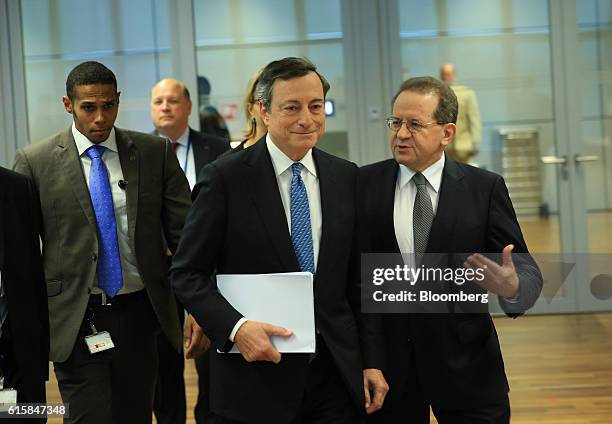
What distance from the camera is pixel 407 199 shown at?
9.68 feet

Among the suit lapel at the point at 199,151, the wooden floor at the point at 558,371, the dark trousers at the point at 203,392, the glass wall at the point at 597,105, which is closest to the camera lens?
the dark trousers at the point at 203,392

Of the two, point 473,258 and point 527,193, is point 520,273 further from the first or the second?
point 527,193

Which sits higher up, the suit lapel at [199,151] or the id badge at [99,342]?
the suit lapel at [199,151]

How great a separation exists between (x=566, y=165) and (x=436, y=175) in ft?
17.6

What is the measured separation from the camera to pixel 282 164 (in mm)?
2801

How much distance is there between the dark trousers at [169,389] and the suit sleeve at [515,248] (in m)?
2.21

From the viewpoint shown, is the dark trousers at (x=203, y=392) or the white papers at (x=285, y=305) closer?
the white papers at (x=285, y=305)


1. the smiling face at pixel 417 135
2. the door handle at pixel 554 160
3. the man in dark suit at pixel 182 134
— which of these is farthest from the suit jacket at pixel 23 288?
the door handle at pixel 554 160

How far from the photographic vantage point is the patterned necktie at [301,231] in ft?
9.00

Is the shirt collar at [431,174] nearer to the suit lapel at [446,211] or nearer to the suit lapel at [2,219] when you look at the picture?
the suit lapel at [446,211]

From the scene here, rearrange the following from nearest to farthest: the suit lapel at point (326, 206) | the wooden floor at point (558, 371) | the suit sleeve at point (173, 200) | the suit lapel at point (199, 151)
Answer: the suit lapel at point (326, 206) → the suit sleeve at point (173, 200) → the wooden floor at point (558, 371) → the suit lapel at point (199, 151)

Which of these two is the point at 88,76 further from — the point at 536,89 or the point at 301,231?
the point at 536,89

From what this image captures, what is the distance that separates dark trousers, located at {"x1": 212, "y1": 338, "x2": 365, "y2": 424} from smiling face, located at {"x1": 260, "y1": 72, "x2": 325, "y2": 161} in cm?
56

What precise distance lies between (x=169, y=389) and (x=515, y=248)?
247cm
